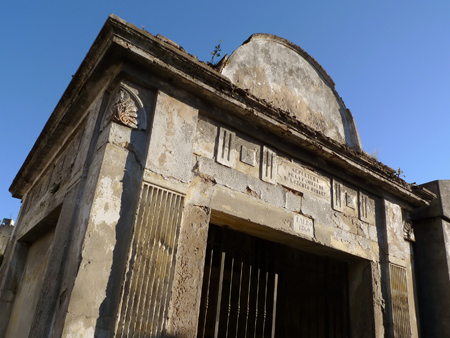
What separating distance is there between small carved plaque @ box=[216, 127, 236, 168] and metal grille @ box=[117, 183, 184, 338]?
759 millimetres

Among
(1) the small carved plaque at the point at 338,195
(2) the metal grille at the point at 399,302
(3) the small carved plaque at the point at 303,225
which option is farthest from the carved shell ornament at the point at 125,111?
(2) the metal grille at the point at 399,302

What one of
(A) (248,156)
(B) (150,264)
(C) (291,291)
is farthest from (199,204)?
(C) (291,291)

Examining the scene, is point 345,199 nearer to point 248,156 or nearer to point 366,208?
point 366,208

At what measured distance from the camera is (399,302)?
491 centimetres

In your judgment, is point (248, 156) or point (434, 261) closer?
point (248, 156)

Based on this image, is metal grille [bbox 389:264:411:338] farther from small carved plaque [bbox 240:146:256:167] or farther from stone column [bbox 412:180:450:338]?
small carved plaque [bbox 240:146:256:167]

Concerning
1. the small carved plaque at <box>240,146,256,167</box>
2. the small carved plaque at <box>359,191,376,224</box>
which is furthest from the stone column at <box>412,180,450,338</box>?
the small carved plaque at <box>240,146,256,167</box>

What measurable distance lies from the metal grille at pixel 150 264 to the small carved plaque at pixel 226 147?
759 millimetres

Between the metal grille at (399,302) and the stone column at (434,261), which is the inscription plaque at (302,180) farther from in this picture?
the stone column at (434,261)

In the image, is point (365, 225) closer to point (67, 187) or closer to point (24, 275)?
point (67, 187)

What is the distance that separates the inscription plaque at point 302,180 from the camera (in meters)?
4.45

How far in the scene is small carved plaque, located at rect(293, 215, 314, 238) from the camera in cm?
429

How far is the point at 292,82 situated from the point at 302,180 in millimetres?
1604

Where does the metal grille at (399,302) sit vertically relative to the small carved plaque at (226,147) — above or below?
below
